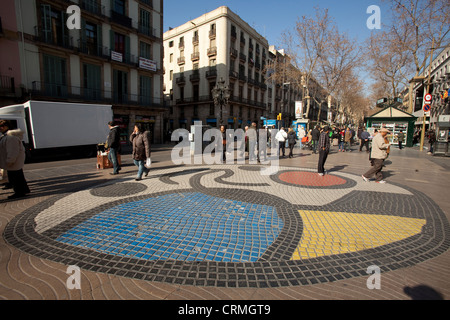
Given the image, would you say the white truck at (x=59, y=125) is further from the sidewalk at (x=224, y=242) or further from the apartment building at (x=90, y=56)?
the sidewalk at (x=224, y=242)

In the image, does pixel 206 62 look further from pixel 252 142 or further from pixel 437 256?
pixel 437 256

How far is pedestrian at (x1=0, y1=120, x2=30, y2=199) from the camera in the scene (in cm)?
511

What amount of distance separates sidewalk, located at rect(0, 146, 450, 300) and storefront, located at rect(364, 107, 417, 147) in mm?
17188

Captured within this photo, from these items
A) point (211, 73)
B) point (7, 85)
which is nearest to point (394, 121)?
point (211, 73)

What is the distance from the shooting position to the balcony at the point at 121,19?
21978 millimetres

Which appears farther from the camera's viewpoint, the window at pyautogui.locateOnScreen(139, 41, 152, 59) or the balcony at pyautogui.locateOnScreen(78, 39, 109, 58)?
the window at pyautogui.locateOnScreen(139, 41, 152, 59)

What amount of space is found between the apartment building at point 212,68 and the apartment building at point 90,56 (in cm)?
1094

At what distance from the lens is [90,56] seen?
66.2ft

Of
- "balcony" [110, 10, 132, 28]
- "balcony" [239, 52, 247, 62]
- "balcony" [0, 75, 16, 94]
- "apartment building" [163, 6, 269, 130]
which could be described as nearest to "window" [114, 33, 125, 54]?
"balcony" [110, 10, 132, 28]

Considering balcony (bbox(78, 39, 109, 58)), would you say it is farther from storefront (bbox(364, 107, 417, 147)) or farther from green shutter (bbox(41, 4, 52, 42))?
storefront (bbox(364, 107, 417, 147))

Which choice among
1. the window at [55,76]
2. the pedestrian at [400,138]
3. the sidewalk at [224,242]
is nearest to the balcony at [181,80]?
the window at [55,76]

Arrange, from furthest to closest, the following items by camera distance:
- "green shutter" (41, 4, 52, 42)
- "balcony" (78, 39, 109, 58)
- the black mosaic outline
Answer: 1. "balcony" (78, 39, 109, 58)
2. "green shutter" (41, 4, 52, 42)
3. the black mosaic outline

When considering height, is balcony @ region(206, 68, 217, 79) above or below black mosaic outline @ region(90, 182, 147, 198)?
above
